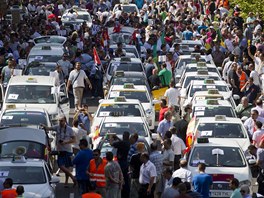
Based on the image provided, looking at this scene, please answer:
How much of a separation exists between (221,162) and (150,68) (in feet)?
52.6

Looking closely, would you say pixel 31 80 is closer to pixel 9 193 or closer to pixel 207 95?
pixel 207 95

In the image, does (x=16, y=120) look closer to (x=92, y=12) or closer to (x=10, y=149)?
(x=10, y=149)

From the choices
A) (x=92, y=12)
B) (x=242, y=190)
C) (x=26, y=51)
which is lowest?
(x=92, y=12)

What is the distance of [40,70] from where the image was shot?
41.4m

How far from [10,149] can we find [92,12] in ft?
120

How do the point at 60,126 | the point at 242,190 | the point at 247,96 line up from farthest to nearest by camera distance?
1. the point at 247,96
2. the point at 60,126
3. the point at 242,190

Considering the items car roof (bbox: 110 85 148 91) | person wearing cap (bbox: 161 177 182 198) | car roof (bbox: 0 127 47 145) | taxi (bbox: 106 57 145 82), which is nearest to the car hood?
person wearing cap (bbox: 161 177 182 198)

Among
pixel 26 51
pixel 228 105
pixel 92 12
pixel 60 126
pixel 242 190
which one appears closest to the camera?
pixel 242 190

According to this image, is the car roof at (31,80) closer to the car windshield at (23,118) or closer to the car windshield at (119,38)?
the car windshield at (23,118)

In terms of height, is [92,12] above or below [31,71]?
below

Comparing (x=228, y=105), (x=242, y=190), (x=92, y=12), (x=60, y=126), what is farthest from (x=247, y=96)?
(x=92, y=12)

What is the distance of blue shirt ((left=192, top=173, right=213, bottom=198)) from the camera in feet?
84.3

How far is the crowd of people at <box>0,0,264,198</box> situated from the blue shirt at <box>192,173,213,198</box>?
2 centimetres

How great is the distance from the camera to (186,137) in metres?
32.2
